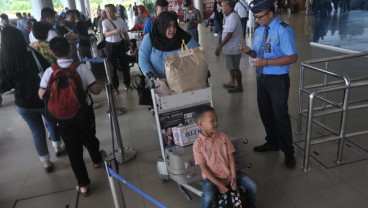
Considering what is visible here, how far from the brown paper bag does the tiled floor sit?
1.05 meters

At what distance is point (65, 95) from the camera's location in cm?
250

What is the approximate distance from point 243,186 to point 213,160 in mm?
335

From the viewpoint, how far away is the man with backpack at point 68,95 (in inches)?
97.5

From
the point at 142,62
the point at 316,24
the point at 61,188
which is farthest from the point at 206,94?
the point at 316,24

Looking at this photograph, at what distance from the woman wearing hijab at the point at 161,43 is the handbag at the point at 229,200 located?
132 centimetres

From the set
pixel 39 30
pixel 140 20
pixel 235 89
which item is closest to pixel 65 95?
pixel 39 30

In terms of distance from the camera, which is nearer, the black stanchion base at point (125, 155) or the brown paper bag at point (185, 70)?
the brown paper bag at point (185, 70)

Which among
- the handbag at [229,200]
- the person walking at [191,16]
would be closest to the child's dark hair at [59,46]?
the handbag at [229,200]

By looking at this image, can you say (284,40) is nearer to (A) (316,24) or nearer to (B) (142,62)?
(B) (142,62)

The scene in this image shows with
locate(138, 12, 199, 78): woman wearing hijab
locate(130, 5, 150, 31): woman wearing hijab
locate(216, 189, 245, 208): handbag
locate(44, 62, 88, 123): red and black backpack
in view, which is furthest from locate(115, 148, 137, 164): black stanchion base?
locate(130, 5, 150, 31): woman wearing hijab

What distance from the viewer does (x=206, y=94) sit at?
8.57 ft

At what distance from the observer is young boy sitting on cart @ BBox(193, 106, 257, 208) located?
7.04 ft

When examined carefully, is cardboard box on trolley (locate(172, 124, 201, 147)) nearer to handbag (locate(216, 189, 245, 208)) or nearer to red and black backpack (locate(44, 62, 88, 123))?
handbag (locate(216, 189, 245, 208))

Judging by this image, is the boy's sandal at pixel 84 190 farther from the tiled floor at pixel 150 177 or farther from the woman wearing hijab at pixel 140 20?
the woman wearing hijab at pixel 140 20
